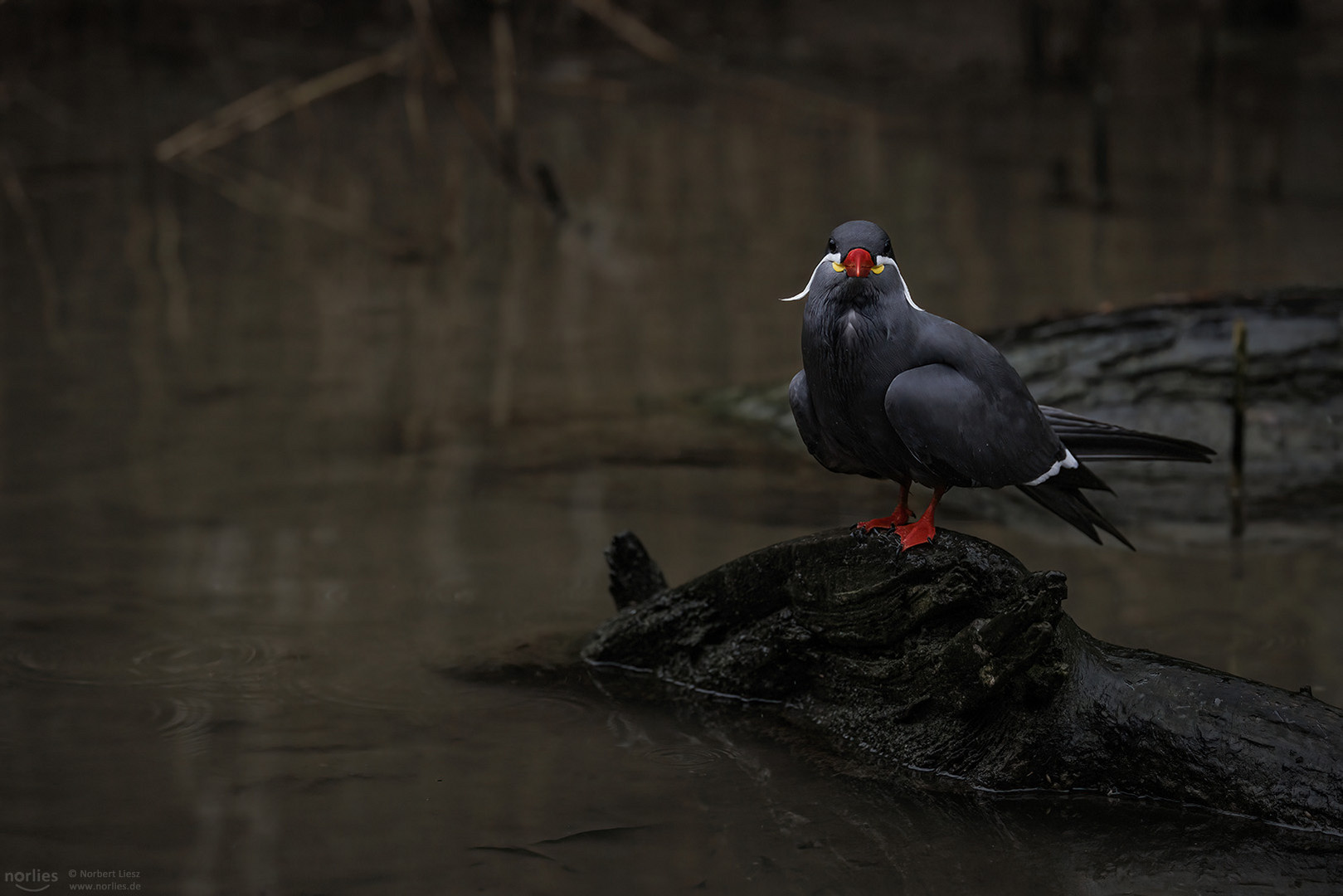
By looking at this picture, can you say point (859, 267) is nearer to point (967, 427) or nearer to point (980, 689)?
point (967, 427)

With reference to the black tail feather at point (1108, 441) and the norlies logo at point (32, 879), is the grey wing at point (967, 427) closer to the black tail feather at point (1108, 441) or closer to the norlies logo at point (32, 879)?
the black tail feather at point (1108, 441)

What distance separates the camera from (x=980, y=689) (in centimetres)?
330

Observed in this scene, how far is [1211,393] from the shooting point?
229 inches

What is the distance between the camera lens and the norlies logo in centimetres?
291

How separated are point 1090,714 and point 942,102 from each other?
36.4 ft

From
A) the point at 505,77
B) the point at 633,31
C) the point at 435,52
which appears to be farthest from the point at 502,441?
the point at 633,31

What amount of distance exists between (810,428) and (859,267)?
20.5 inches

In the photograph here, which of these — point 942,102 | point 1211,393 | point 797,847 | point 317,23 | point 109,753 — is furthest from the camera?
point 317,23

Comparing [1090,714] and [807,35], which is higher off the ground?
[807,35]

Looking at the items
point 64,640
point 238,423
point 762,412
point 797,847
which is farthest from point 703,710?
point 238,423

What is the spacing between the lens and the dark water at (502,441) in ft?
10.4

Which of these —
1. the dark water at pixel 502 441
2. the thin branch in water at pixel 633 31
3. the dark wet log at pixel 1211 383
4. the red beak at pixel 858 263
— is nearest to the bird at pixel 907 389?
the red beak at pixel 858 263

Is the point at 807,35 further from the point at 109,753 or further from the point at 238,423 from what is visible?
the point at 109,753

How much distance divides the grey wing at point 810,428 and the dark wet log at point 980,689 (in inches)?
8.3
